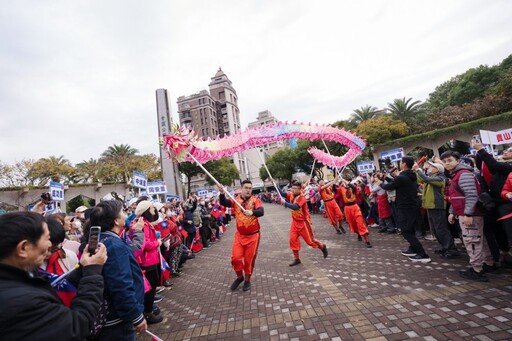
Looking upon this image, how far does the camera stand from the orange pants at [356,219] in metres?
6.99

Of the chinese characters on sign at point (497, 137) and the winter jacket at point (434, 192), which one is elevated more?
the chinese characters on sign at point (497, 137)

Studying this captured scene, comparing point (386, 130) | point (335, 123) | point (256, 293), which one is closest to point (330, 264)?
point (256, 293)

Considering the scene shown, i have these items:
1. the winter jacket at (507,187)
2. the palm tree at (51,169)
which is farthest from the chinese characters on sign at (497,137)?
the palm tree at (51,169)

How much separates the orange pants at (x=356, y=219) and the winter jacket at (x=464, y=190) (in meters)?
2.64

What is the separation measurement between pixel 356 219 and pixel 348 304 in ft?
12.1

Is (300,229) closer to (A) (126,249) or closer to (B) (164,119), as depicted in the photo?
(A) (126,249)

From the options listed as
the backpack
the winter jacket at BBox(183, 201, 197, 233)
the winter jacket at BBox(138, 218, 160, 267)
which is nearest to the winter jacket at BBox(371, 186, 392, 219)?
the winter jacket at BBox(183, 201, 197, 233)

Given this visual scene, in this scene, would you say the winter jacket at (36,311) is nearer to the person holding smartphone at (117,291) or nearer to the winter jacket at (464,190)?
the person holding smartphone at (117,291)

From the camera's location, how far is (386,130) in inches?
1193

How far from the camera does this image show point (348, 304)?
3.77 metres

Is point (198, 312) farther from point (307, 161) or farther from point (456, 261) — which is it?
point (307, 161)

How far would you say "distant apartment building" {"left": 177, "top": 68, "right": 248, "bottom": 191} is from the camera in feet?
226

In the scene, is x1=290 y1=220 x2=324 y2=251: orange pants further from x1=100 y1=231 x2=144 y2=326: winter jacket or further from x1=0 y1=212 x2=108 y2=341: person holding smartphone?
x1=0 y1=212 x2=108 y2=341: person holding smartphone

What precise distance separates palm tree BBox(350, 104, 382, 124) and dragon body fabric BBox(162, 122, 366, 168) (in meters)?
28.2
